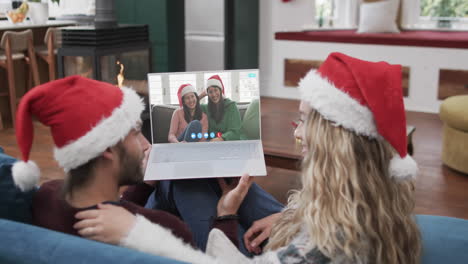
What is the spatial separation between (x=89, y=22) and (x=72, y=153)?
4978mm

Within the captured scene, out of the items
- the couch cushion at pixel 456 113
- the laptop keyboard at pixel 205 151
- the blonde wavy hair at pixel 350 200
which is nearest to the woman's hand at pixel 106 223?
the blonde wavy hair at pixel 350 200

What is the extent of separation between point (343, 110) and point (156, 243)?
48cm

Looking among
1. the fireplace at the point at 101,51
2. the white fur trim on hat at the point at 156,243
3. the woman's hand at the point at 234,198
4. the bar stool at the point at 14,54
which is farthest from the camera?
the bar stool at the point at 14,54

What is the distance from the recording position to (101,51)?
4.16 metres

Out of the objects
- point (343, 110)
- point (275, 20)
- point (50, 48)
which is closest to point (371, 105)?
point (343, 110)

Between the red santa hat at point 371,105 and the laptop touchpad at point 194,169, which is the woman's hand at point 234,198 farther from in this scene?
the red santa hat at point 371,105

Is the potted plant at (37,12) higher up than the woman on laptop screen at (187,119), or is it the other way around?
the potted plant at (37,12)

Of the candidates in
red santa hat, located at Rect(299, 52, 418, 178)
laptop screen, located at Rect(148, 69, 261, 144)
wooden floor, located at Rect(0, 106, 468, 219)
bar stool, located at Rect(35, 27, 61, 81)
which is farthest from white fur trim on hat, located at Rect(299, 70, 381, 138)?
bar stool, located at Rect(35, 27, 61, 81)

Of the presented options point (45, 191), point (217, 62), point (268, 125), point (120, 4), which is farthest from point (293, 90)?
point (45, 191)

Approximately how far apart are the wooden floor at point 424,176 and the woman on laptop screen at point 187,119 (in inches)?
48.1

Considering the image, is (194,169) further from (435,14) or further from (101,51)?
(435,14)

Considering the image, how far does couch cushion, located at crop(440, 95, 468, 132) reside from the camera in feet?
11.6

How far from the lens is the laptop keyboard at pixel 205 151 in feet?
5.37

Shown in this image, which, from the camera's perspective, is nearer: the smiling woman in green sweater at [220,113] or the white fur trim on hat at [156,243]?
the white fur trim on hat at [156,243]
